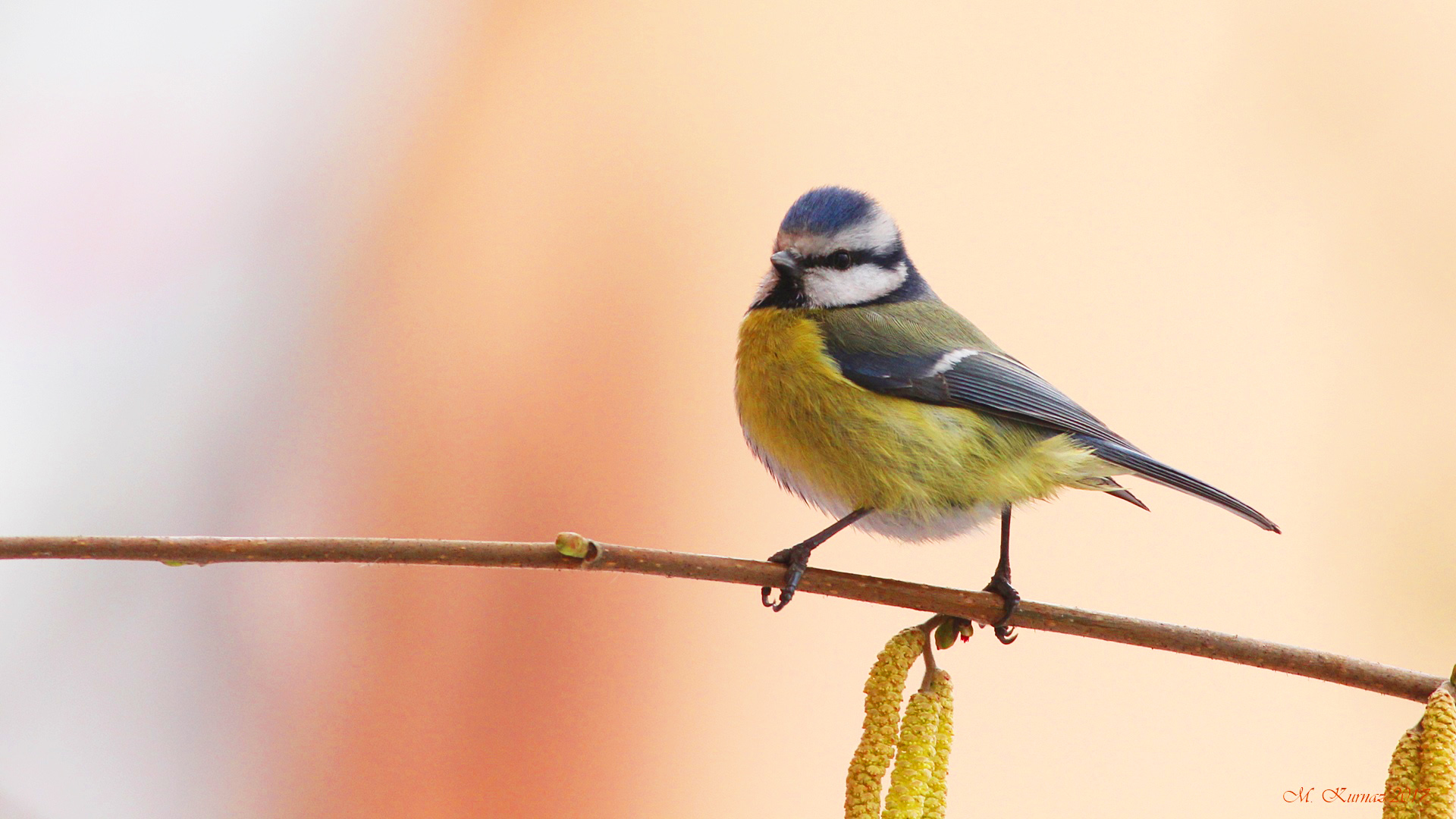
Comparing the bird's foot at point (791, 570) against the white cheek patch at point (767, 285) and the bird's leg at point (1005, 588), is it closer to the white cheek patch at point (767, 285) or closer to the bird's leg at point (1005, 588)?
the bird's leg at point (1005, 588)

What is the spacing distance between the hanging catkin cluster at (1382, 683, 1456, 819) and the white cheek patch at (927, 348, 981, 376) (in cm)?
41

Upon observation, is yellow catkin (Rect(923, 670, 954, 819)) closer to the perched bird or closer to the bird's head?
the perched bird

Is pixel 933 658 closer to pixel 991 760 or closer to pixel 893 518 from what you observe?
pixel 893 518

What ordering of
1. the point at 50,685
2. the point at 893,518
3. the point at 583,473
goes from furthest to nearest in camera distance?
the point at 583,473
the point at 50,685
the point at 893,518

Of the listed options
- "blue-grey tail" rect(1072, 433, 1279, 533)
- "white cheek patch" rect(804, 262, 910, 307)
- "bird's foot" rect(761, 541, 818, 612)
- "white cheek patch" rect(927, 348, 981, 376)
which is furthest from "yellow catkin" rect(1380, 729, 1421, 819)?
"white cheek patch" rect(804, 262, 910, 307)

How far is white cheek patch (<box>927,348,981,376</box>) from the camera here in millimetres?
841

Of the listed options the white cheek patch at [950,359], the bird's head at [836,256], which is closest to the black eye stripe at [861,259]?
the bird's head at [836,256]

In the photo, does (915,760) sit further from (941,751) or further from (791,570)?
(791,570)

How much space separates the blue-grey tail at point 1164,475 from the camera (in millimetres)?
700

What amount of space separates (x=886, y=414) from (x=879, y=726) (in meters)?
0.33

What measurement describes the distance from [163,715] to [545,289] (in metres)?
0.60

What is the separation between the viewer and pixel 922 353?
0.85 m

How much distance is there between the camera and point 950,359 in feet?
2.83

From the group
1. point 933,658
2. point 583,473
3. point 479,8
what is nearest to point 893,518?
point 933,658
